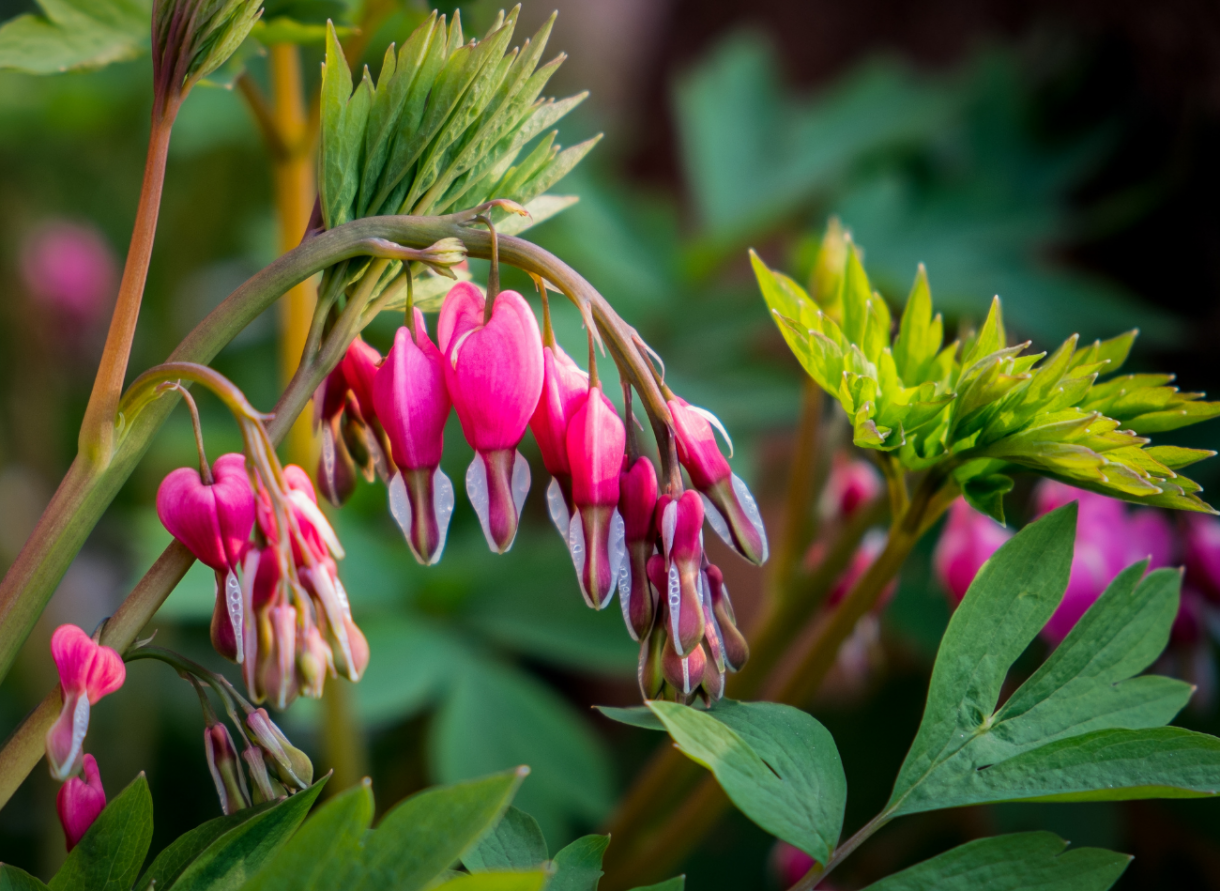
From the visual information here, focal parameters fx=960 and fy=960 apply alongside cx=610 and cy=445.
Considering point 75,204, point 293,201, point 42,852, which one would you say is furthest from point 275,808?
point 75,204

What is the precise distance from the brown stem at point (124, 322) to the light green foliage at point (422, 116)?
0.26ft

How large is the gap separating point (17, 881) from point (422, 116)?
0.41 meters

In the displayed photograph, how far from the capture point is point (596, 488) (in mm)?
465

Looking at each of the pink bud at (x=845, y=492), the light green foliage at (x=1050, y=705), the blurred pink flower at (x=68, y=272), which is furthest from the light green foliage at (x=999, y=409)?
the blurred pink flower at (x=68, y=272)

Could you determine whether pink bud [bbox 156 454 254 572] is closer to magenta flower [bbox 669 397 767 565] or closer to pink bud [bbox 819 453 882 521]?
Result: magenta flower [bbox 669 397 767 565]

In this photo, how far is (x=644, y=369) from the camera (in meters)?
0.46

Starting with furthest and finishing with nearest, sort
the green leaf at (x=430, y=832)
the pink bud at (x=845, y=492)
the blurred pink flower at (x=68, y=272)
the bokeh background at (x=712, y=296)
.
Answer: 1. the blurred pink flower at (x=68, y=272)
2. the bokeh background at (x=712, y=296)
3. the pink bud at (x=845, y=492)
4. the green leaf at (x=430, y=832)

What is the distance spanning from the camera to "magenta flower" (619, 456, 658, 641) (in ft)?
1.53

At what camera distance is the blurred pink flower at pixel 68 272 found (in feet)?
6.02

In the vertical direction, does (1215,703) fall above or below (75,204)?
below

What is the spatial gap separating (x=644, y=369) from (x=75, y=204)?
236cm

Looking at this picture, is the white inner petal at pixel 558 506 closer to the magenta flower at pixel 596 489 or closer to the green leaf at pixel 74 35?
the magenta flower at pixel 596 489

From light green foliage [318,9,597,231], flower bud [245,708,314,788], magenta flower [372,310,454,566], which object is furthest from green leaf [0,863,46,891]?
light green foliage [318,9,597,231]

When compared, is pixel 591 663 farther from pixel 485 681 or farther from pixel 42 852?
pixel 42 852
